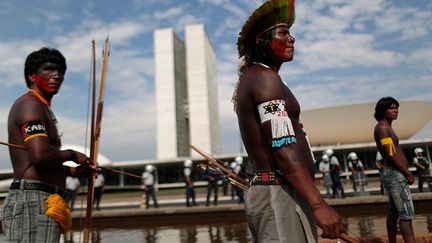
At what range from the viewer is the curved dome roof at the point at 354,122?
208 ft

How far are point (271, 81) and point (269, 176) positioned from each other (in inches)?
19.9

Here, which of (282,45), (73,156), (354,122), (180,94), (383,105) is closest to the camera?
(282,45)

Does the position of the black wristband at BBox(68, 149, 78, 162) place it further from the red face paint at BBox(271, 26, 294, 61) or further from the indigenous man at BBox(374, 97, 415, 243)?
the indigenous man at BBox(374, 97, 415, 243)

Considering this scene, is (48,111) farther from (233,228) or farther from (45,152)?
(233,228)

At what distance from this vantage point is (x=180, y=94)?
73625mm

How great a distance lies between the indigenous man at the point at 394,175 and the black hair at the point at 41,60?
3.61 meters

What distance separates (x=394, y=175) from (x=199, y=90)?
6740cm

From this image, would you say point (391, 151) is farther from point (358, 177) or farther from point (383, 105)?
point (358, 177)

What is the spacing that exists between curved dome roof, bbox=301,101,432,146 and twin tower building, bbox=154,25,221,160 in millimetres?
18136

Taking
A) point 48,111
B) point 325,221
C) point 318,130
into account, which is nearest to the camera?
point 325,221

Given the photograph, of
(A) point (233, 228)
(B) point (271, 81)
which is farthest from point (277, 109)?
(A) point (233, 228)

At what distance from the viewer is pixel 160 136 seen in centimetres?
6800

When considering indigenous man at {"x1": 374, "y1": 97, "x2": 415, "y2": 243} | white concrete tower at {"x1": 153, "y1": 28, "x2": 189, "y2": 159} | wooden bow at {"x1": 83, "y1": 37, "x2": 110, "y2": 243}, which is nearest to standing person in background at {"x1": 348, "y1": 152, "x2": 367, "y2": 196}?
indigenous man at {"x1": 374, "y1": 97, "x2": 415, "y2": 243}

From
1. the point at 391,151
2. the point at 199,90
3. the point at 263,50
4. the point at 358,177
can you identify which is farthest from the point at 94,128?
the point at 199,90
